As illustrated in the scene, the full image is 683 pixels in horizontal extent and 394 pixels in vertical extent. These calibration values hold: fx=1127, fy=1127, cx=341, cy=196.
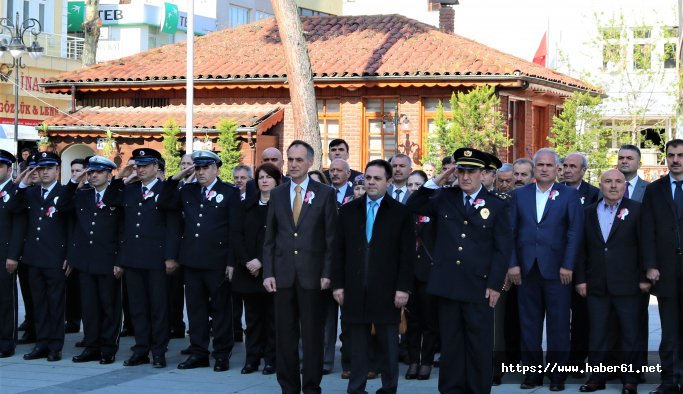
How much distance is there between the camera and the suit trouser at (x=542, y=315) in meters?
10.1

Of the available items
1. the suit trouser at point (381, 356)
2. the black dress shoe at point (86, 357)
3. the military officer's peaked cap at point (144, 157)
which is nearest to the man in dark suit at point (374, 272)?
the suit trouser at point (381, 356)

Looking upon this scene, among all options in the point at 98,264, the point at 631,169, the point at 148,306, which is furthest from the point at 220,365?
the point at 631,169

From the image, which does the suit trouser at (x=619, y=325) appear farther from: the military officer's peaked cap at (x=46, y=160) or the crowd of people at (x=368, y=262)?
the military officer's peaked cap at (x=46, y=160)

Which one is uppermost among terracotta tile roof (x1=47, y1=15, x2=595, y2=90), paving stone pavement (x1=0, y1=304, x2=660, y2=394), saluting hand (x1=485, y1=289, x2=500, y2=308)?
terracotta tile roof (x1=47, y1=15, x2=595, y2=90)

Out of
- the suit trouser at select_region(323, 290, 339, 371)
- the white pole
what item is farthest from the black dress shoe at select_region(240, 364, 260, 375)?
the white pole

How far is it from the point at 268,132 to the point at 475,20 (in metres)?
20.2

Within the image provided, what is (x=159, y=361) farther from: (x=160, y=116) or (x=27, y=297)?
(x=160, y=116)

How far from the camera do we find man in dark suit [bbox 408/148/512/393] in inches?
355

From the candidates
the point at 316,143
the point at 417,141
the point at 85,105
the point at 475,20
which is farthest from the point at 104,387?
the point at 475,20

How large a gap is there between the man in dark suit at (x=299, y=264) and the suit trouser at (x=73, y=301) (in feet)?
15.8

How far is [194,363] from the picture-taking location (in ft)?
36.1

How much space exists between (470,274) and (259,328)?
270cm

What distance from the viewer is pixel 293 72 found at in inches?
865

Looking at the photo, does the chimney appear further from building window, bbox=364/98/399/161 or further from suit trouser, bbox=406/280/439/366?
suit trouser, bbox=406/280/439/366
